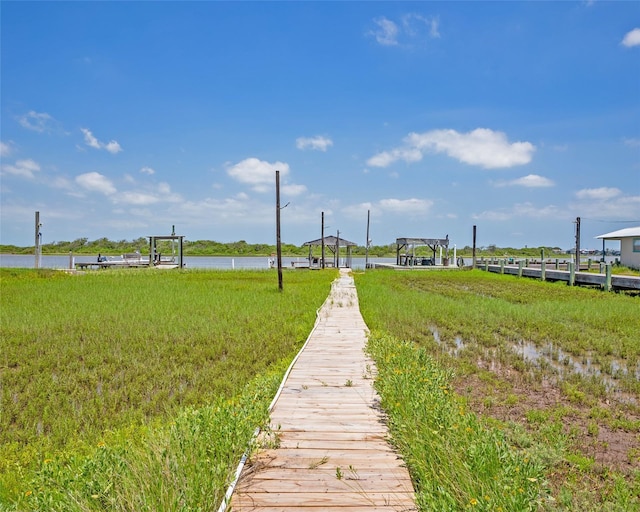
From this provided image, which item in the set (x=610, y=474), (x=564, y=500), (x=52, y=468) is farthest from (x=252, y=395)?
(x=610, y=474)

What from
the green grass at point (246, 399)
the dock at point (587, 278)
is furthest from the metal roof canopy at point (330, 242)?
the green grass at point (246, 399)

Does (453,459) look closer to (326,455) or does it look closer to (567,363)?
(326,455)

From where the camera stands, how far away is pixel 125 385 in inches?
237

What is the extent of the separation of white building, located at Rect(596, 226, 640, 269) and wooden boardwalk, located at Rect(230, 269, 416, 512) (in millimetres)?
29430

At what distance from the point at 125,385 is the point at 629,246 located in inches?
1292

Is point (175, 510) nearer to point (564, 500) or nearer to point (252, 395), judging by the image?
point (252, 395)

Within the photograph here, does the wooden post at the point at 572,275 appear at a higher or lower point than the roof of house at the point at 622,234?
lower

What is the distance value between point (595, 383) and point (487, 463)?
4.43 metres

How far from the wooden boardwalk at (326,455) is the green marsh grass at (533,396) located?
22 cm

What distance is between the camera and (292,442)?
3.70 meters

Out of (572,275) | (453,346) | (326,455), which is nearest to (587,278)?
(572,275)

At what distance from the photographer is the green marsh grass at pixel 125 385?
2.93m

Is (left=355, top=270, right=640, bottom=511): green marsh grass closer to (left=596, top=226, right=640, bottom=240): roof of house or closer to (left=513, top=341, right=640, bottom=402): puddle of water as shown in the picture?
(left=513, top=341, right=640, bottom=402): puddle of water

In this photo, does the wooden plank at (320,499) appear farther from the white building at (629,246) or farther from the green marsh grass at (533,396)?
the white building at (629,246)
